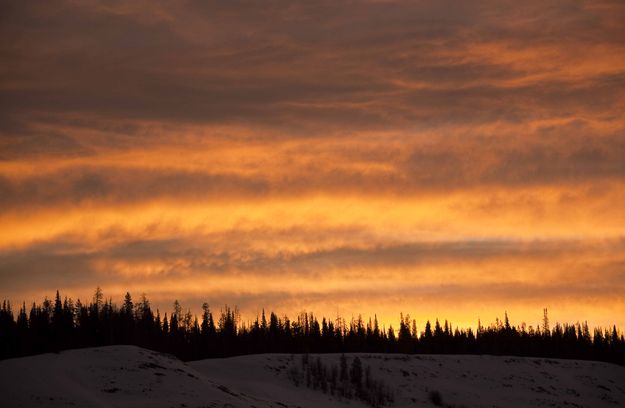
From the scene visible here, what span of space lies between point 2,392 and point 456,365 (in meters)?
53.4

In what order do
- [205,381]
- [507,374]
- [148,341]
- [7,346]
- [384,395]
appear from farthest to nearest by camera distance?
[148,341], [7,346], [507,374], [384,395], [205,381]

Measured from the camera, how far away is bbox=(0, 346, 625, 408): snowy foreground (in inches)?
2008

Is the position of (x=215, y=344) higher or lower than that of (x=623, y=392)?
higher

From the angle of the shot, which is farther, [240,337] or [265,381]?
[240,337]

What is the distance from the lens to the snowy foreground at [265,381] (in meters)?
51.0

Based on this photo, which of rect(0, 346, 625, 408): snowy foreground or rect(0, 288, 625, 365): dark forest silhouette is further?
rect(0, 288, 625, 365): dark forest silhouette

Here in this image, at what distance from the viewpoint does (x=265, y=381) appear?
7200cm

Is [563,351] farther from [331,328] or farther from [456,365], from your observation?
[456,365]

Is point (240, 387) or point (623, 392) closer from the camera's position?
point (240, 387)

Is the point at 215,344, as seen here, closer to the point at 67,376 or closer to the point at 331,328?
the point at 331,328

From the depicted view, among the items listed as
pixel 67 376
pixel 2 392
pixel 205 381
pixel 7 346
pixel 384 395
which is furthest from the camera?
pixel 7 346

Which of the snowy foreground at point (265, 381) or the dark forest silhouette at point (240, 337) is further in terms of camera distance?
the dark forest silhouette at point (240, 337)

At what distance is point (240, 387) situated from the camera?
66.6 metres

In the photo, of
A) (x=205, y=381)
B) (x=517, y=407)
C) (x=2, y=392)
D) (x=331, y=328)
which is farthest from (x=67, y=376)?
(x=331, y=328)
